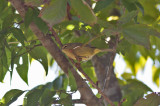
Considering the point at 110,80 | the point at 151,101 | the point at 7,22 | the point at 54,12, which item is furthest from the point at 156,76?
the point at 54,12

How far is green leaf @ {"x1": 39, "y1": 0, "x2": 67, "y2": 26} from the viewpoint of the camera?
517 mm

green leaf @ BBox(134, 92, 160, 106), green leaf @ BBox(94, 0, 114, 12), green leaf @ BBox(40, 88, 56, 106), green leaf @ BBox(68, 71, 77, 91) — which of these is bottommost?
green leaf @ BBox(134, 92, 160, 106)

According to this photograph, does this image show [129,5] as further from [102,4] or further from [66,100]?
[66,100]

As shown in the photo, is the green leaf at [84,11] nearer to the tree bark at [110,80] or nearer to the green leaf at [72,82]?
the green leaf at [72,82]

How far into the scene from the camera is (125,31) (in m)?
0.50

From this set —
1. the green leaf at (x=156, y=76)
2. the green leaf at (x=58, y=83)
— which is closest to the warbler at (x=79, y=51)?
the green leaf at (x=58, y=83)

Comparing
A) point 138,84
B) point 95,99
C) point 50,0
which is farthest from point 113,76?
point 50,0

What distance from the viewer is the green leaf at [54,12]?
517mm

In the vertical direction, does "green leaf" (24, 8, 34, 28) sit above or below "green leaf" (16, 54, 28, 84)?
above

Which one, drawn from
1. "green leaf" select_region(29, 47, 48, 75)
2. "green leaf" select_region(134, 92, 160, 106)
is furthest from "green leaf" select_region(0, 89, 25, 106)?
"green leaf" select_region(134, 92, 160, 106)

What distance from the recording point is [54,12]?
0.52m

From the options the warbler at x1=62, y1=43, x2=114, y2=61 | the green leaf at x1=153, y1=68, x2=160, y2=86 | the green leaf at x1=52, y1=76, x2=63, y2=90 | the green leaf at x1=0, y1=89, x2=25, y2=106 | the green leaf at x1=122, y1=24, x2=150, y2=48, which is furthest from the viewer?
the green leaf at x1=153, y1=68, x2=160, y2=86

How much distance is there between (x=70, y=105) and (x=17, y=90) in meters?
0.17

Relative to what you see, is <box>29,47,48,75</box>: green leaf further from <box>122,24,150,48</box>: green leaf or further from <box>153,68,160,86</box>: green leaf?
<box>153,68,160,86</box>: green leaf
